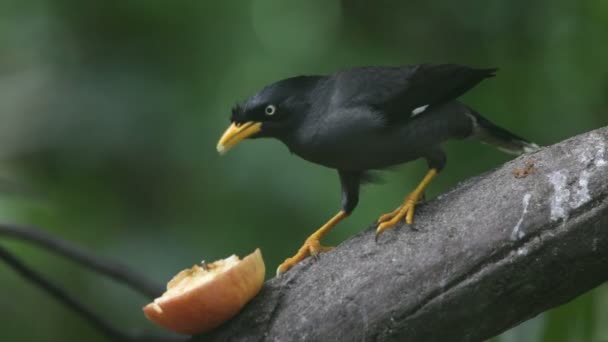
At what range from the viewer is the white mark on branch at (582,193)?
9.84ft

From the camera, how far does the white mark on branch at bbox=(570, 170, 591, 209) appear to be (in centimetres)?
300

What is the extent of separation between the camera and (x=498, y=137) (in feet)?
14.1

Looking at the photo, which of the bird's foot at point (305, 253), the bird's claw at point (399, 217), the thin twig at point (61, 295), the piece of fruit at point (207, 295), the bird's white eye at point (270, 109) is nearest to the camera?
the piece of fruit at point (207, 295)

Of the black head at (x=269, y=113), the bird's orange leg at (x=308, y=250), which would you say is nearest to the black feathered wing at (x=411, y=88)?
the black head at (x=269, y=113)

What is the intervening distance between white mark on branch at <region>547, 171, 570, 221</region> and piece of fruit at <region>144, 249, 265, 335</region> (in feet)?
3.51

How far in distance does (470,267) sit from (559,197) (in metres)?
0.38

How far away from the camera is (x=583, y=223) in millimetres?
2965

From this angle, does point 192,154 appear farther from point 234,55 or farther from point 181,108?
point 234,55

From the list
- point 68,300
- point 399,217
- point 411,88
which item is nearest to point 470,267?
point 399,217

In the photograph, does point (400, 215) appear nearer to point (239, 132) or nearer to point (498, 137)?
point (239, 132)

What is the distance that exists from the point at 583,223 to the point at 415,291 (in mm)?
594

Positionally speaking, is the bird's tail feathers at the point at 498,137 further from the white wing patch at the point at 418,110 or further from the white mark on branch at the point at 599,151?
the white mark on branch at the point at 599,151

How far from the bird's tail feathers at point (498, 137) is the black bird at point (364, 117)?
56 mm

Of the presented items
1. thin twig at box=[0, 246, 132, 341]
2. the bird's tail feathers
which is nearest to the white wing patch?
the bird's tail feathers
